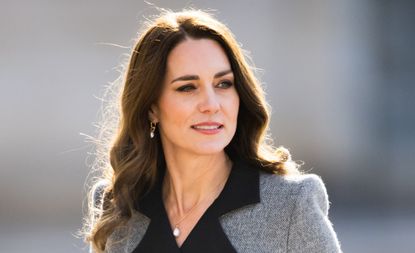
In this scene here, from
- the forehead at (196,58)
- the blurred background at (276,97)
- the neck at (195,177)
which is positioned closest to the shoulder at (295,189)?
the neck at (195,177)

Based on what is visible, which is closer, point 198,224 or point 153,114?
point 198,224

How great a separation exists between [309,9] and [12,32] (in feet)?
9.84

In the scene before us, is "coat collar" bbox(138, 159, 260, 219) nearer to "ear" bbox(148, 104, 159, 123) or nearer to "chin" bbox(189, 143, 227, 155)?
"chin" bbox(189, 143, 227, 155)

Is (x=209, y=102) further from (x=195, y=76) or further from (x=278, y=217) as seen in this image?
(x=278, y=217)

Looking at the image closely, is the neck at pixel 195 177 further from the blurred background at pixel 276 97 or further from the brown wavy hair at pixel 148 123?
the blurred background at pixel 276 97

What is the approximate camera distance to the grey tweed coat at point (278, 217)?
117 inches

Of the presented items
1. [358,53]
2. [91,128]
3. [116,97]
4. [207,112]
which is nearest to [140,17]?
[91,128]

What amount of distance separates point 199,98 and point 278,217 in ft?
1.59

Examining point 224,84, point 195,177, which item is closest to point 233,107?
point 224,84

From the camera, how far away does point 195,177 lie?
3.34m

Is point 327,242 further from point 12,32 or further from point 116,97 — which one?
point 12,32

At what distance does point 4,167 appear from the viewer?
8.62 m

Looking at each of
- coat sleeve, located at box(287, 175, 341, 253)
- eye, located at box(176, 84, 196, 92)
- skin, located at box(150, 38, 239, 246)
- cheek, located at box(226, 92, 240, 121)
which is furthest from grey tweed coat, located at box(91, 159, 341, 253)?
eye, located at box(176, 84, 196, 92)

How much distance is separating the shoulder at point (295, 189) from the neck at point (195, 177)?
177mm
